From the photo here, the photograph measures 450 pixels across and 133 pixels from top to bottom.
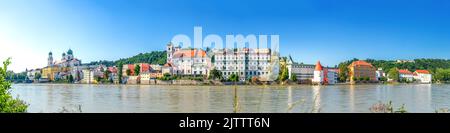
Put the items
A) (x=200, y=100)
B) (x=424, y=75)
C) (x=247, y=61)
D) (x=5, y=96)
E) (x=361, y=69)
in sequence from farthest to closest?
(x=200, y=100)
(x=424, y=75)
(x=361, y=69)
(x=5, y=96)
(x=247, y=61)

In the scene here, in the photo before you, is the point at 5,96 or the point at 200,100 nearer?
the point at 5,96

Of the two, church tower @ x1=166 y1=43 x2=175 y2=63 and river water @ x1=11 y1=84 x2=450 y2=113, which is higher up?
church tower @ x1=166 y1=43 x2=175 y2=63

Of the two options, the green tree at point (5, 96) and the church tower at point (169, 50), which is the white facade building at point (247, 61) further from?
the green tree at point (5, 96)

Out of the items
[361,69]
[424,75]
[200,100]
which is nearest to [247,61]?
[361,69]

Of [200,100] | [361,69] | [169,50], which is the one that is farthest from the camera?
[200,100]

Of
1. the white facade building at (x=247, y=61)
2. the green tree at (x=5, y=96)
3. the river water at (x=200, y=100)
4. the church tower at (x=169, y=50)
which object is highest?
the church tower at (x=169, y=50)

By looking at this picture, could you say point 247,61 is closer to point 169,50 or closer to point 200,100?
point 169,50

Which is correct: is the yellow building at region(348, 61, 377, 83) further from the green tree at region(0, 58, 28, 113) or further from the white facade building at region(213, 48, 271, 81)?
the green tree at region(0, 58, 28, 113)

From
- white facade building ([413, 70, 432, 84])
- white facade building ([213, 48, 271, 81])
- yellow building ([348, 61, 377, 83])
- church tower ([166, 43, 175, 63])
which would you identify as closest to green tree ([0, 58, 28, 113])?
church tower ([166, 43, 175, 63])

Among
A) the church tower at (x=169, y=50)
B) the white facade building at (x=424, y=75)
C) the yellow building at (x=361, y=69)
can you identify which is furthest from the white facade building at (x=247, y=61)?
the white facade building at (x=424, y=75)
